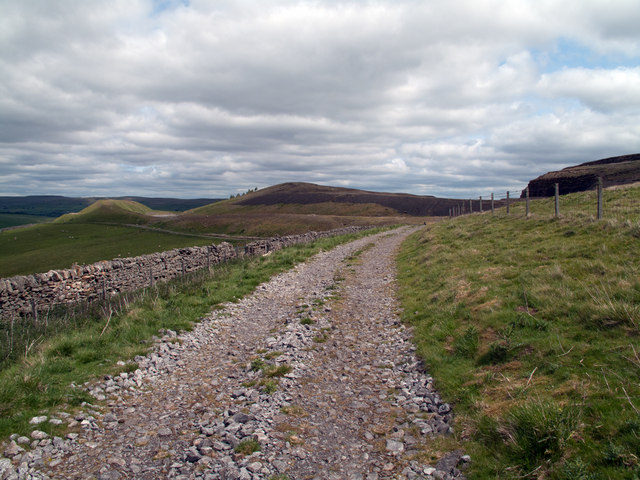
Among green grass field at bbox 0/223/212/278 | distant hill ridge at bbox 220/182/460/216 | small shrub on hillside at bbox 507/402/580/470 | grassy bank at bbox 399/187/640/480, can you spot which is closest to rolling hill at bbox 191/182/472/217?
distant hill ridge at bbox 220/182/460/216

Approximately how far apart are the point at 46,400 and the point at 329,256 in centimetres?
2184

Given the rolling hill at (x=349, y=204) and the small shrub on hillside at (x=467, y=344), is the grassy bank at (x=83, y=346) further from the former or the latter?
the rolling hill at (x=349, y=204)

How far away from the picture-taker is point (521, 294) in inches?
394

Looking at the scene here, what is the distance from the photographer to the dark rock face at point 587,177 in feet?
156

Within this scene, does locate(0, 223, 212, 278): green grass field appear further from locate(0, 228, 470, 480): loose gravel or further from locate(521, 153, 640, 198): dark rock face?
locate(0, 228, 470, 480): loose gravel

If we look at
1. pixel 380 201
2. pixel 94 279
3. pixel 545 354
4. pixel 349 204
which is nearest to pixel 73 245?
pixel 94 279

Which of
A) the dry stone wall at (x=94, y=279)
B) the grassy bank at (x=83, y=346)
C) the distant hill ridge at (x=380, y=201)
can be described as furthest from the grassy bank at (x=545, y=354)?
the distant hill ridge at (x=380, y=201)

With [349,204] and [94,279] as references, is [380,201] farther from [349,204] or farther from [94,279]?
[94,279]

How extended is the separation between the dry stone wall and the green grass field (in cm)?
4823

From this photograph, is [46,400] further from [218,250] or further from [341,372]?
[218,250]

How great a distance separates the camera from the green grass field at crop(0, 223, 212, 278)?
66.9m

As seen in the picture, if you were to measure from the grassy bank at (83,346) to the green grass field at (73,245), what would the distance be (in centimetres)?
5870

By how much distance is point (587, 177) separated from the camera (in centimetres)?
5406

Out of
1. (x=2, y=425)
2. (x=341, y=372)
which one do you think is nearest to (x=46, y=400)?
(x=2, y=425)
